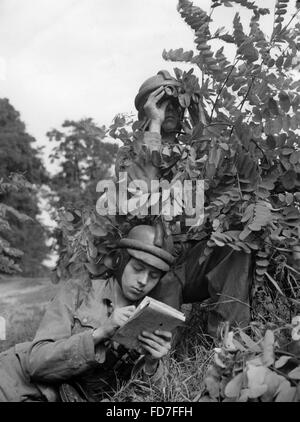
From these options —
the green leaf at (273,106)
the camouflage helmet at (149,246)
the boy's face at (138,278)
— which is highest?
the green leaf at (273,106)

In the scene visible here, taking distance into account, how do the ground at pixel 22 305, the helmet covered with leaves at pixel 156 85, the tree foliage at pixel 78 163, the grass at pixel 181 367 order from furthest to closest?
the tree foliage at pixel 78 163 < the ground at pixel 22 305 < the helmet covered with leaves at pixel 156 85 < the grass at pixel 181 367

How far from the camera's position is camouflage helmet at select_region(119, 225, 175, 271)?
11.6 feet

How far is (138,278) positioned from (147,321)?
41 centimetres

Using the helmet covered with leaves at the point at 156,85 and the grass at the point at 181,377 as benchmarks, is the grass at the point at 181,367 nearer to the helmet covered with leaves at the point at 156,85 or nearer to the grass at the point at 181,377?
the grass at the point at 181,377

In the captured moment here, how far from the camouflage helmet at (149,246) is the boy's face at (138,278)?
0.04 m

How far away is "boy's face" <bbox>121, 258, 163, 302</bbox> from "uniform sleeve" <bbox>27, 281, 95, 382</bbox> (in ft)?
1.16

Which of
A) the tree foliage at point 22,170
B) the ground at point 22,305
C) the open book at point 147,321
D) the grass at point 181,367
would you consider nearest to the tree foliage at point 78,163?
the tree foliage at point 22,170

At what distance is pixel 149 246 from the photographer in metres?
3.54

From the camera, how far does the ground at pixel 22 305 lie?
5.96m

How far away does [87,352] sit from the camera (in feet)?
10.7

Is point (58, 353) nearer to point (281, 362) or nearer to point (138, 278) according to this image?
point (138, 278)

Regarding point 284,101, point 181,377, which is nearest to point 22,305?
point 181,377

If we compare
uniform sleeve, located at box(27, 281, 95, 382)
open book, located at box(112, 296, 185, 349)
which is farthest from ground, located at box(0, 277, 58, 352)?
open book, located at box(112, 296, 185, 349)

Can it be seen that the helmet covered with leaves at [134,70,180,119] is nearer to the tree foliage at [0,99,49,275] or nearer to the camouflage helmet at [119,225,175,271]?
the camouflage helmet at [119,225,175,271]
